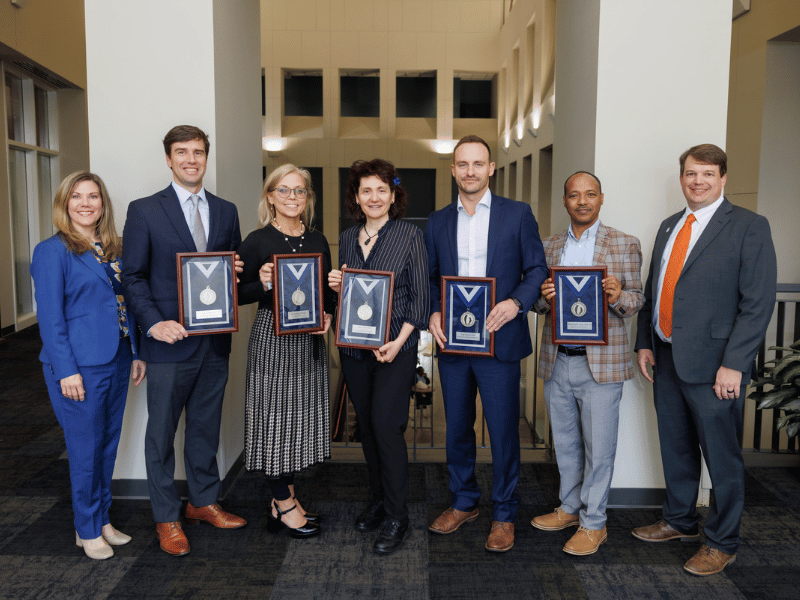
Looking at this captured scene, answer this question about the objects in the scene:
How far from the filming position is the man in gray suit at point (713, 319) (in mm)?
2709

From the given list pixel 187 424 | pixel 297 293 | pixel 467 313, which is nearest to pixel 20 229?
pixel 187 424

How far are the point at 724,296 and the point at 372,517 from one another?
204cm

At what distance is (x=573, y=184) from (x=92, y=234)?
2.31 meters

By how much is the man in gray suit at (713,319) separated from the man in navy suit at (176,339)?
2217mm

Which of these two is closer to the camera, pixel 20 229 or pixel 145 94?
pixel 145 94

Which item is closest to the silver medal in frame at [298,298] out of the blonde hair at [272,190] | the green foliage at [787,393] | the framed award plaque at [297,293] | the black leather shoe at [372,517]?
the framed award plaque at [297,293]

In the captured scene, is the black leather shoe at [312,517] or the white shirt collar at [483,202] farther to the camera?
the black leather shoe at [312,517]

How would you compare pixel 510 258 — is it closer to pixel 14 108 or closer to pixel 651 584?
pixel 651 584

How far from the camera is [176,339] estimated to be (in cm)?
282

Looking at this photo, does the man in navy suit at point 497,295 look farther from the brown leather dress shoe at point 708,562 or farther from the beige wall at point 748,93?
the beige wall at point 748,93

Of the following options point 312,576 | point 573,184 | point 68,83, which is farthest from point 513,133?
point 312,576

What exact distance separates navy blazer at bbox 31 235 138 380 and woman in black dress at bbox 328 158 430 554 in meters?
1.07

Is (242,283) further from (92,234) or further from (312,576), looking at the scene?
(312,576)

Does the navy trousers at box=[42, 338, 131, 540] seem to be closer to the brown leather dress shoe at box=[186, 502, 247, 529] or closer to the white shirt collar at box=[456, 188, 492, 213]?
the brown leather dress shoe at box=[186, 502, 247, 529]
